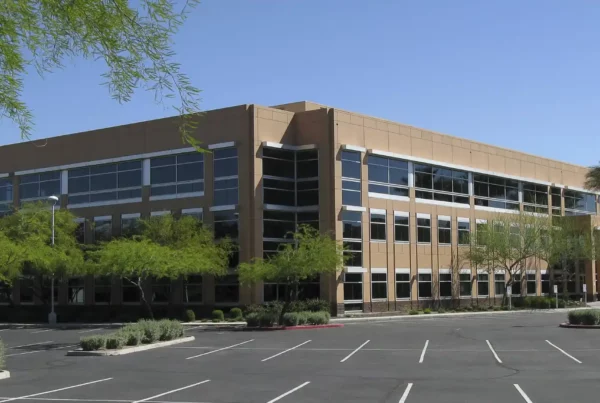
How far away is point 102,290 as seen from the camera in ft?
174

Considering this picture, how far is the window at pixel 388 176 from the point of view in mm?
50906

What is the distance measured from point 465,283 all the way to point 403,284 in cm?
829

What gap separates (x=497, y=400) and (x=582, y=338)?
645 inches

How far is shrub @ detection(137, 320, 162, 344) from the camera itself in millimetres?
28361

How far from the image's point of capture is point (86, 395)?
1594cm

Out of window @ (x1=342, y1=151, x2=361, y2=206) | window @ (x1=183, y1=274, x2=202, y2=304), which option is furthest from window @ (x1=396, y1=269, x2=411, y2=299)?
window @ (x1=183, y1=274, x2=202, y2=304)

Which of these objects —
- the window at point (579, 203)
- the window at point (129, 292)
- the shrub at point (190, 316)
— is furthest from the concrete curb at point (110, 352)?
the window at point (579, 203)

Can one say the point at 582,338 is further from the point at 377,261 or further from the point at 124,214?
the point at 124,214

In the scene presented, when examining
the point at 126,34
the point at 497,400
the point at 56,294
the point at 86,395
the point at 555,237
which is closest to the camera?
the point at 126,34

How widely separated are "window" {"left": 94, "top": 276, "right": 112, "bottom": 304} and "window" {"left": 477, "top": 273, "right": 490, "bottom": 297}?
2774 centimetres

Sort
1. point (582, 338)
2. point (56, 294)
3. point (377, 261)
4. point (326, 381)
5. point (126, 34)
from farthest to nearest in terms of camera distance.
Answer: point (56, 294) → point (377, 261) → point (582, 338) → point (326, 381) → point (126, 34)

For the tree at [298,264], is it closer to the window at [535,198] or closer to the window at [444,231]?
the window at [444,231]

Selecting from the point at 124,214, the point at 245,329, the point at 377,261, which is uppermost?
the point at 124,214

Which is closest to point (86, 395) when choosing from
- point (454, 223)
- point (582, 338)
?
point (582, 338)
